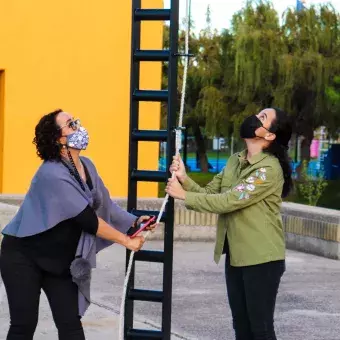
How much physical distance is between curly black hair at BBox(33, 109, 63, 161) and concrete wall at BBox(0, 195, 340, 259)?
4.09 m

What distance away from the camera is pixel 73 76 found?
1312 centimetres

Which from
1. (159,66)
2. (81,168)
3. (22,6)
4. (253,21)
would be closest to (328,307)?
(81,168)

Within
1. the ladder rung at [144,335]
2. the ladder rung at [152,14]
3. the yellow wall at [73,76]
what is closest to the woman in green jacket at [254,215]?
the ladder rung at [144,335]

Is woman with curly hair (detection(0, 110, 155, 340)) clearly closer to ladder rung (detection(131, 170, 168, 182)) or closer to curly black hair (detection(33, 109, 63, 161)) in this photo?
curly black hair (detection(33, 109, 63, 161))

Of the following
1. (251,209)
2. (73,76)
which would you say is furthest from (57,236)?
(73,76)

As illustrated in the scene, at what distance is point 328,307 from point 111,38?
22.9ft

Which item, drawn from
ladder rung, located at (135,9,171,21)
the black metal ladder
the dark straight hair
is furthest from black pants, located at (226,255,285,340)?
ladder rung, located at (135,9,171,21)

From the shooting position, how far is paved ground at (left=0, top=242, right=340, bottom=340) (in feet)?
21.0

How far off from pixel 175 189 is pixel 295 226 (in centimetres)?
618

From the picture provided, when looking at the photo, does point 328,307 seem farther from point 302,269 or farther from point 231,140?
point 231,140

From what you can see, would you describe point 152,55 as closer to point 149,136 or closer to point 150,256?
point 149,136

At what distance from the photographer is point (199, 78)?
2919cm

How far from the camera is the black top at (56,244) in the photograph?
4.34 metres

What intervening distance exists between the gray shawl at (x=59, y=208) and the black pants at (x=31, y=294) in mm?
72
